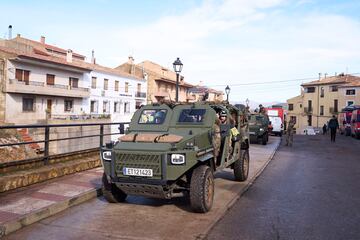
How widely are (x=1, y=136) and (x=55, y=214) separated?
20.8 metres

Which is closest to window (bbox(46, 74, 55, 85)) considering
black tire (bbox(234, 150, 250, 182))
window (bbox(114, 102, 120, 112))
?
window (bbox(114, 102, 120, 112))

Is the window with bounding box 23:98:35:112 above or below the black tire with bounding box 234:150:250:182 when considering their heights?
above

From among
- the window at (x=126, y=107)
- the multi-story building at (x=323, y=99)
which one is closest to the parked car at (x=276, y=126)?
the window at (x=126, y=107)

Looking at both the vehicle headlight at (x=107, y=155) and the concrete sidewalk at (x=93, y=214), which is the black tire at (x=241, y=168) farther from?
the vehicle headlight at (x=107, y=155)

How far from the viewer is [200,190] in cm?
568

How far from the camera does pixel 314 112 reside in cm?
7081

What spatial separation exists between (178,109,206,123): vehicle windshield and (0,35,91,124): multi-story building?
30.6 m

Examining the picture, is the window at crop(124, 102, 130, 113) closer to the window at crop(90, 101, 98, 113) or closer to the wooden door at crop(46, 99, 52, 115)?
the window at crop(90, 101, 98, 113)

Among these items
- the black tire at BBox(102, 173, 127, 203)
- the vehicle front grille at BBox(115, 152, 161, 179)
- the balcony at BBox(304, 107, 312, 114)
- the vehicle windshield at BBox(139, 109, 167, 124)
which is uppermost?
the balcony at BBox(304, 107, 312, 114)

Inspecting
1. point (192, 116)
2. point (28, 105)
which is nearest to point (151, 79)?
point (28, 105)

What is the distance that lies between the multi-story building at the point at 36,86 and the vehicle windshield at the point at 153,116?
29958 mm

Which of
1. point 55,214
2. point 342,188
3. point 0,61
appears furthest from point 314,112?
point 55,214

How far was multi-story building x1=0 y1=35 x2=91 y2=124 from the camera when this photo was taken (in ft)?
112

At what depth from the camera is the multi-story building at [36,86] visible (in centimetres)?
3406
